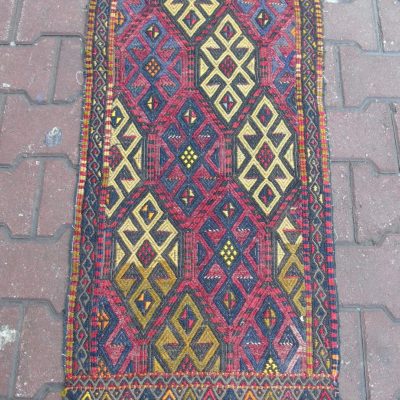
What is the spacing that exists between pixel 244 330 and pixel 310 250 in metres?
0.39

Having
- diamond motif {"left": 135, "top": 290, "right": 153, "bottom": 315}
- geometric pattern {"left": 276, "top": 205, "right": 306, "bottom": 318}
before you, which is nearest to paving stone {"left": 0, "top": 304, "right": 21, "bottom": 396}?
diamond motif {"left": 135, "top": 290, "right": 153, "bottom": 315}

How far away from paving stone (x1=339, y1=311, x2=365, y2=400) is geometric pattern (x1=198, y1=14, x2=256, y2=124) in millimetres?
892

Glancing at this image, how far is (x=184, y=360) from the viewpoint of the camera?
156 centimetres

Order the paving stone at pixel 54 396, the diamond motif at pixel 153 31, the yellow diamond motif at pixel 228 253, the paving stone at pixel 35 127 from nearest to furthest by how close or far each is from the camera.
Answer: the paving stone at pixel 54 396 < the yellow diamond motif at pixel 228 253 < the paving stone at pixel 35 127 < the diamond motif at pixel 153 31

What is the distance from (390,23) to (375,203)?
0.82 m

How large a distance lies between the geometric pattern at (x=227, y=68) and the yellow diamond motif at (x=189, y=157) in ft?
0.62

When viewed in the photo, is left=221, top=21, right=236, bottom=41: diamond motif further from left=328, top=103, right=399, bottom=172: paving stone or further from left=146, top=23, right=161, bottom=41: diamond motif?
left=328, top=103, right=399, bottom=172: paving stone

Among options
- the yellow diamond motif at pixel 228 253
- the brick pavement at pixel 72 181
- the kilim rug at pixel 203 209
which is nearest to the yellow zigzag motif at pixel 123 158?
the kilim rug at pixel 203 209

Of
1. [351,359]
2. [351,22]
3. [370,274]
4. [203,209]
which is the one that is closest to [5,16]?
[203,209]

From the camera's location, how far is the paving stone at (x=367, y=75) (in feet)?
5.98

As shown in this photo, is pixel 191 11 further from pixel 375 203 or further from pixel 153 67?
pixel 375 203

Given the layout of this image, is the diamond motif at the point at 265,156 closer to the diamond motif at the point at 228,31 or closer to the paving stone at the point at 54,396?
the diamond motif at the point at 228,31

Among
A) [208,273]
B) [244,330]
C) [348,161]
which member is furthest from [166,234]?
[348,161]

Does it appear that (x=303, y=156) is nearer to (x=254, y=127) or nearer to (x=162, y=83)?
(x=254, y=127)
